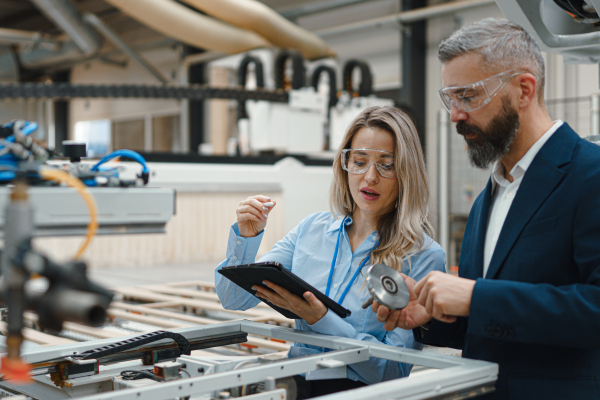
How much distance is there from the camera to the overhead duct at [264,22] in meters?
6.98

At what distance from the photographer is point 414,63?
7.94 m

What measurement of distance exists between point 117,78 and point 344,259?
1156cm

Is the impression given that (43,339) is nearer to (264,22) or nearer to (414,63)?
(264,22)

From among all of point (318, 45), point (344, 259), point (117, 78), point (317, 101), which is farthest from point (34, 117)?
point (344, 259)

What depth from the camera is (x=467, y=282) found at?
1.15 m

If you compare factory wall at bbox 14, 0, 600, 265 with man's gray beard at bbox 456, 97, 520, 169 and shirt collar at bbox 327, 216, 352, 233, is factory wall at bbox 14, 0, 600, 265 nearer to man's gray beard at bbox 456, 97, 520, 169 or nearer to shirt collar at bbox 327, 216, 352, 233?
shirt collar at bbox 327, 216, 352, 233

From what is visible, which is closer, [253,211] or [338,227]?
[253,211]

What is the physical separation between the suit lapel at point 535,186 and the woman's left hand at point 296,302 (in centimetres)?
41

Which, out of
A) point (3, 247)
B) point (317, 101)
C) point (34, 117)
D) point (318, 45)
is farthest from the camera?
point (34, 117)

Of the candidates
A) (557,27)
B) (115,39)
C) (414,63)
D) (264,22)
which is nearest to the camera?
(557,27)

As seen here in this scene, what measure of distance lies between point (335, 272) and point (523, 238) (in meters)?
0.56

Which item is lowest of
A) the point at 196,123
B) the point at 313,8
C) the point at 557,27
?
the point at 557,27

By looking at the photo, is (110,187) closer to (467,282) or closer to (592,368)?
(467,282)

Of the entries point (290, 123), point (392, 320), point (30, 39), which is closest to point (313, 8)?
point (290, 123)
